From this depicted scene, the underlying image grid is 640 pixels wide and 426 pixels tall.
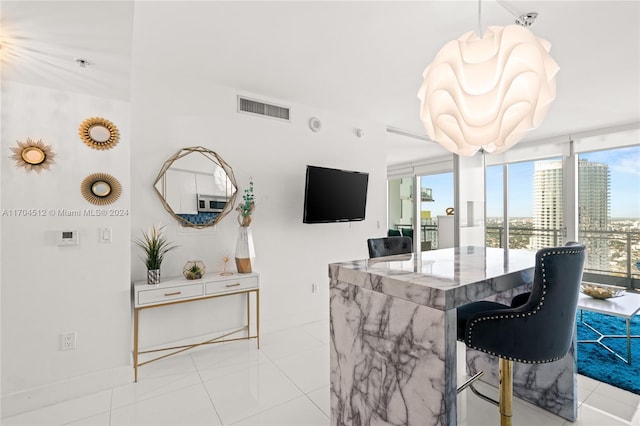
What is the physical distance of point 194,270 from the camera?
2709 mm

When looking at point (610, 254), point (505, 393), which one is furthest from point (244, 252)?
point (610, 254)

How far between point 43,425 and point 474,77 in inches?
124

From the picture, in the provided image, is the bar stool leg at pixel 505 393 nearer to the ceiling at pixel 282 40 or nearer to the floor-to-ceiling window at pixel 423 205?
the ceiling at pixel 282 40

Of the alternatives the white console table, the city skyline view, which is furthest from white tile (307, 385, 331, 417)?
the city skyline view

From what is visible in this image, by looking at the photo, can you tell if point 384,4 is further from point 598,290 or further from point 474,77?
point 598,290

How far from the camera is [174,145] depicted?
2881 millimetres

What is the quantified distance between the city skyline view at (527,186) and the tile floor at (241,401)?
4056mm

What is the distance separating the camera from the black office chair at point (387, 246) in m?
2.70

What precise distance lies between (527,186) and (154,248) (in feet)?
20.0

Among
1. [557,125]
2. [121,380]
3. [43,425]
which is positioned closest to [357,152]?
[557,125]

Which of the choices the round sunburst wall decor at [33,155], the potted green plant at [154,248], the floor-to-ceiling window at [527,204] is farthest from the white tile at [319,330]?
the floor-to-ceiling window at [527,204]

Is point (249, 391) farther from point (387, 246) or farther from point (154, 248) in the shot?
point (387, 246)

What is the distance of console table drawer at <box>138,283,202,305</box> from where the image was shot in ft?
7.91

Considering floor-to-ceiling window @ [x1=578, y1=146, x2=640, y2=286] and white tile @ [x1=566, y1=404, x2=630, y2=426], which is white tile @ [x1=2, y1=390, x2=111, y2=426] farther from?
floor-to-ceiling window @ [x1=578, y1=146, x2=640, y2=286]
